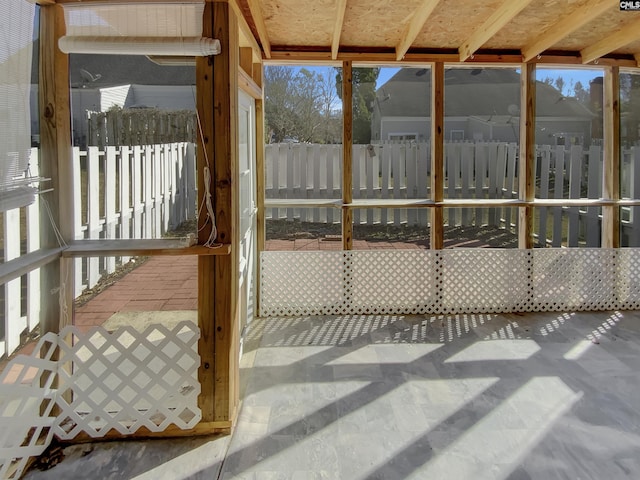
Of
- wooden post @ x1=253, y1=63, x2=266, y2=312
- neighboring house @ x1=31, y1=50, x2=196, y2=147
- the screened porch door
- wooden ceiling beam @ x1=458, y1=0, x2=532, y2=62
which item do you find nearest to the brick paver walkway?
the screened porch door

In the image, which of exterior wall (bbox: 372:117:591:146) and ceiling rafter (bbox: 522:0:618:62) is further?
exterior wall (bbox: 372:117:591:146)

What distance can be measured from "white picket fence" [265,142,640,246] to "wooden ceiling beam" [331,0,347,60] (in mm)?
1047

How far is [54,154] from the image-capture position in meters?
2.42

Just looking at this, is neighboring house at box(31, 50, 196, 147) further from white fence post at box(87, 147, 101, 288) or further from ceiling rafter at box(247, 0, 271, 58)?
ceiling rafter at box(247, 0, 271, 58)

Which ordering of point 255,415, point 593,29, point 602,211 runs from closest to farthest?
point 255,415 → point 593,29 → point 602,211

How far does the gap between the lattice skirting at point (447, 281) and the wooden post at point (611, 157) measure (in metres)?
0.21

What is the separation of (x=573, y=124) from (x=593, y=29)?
140 centimetres

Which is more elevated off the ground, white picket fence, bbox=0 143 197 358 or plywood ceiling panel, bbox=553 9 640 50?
plywood ceiling panel, bbox=553 9 640 50

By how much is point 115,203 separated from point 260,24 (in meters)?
2.19

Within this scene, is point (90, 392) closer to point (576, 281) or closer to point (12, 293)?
point (12, 293)

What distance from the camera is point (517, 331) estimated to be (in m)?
4.12

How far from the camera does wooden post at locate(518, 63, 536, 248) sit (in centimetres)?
452

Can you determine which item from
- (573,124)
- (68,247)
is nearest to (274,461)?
(68,247)

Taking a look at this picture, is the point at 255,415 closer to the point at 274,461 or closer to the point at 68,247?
the point at 274,461
